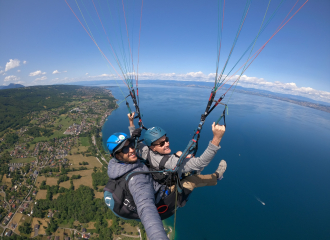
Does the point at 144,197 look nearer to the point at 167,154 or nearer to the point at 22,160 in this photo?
the point at 167,154

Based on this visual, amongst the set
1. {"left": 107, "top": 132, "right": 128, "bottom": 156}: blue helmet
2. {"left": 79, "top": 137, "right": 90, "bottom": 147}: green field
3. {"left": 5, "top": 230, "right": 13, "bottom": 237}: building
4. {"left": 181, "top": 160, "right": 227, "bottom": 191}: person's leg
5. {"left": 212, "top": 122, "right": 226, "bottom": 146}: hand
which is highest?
{"left": 212, "top": 122, "right": 226, "bottom": 146}: hand

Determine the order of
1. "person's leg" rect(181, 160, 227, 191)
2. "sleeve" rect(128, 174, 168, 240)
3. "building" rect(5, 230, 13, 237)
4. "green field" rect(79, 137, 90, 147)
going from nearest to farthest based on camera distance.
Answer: "sleeve" rect(128, 174, 168, 240) < "person's leg" rect(181, 160, 227, 191) < "building" rect(5, 230, 13, 237) < "green field" rect(79, 137, 90, 147)

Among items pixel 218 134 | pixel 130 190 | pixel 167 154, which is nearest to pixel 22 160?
pixel 167 154

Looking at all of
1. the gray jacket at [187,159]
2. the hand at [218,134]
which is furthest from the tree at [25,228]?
the hand at [218,134]

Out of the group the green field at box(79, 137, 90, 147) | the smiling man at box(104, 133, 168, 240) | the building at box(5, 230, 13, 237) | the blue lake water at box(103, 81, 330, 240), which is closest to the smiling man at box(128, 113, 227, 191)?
the smiling man at box(104, 133, 168, 240)

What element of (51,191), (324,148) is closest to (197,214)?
(51,191)

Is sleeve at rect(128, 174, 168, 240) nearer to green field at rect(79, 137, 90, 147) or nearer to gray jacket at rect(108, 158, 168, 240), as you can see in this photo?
gray jacket at rect(108, 158, 168, 240)

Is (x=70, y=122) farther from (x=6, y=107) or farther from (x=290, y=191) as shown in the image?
(x=290, y=191)
